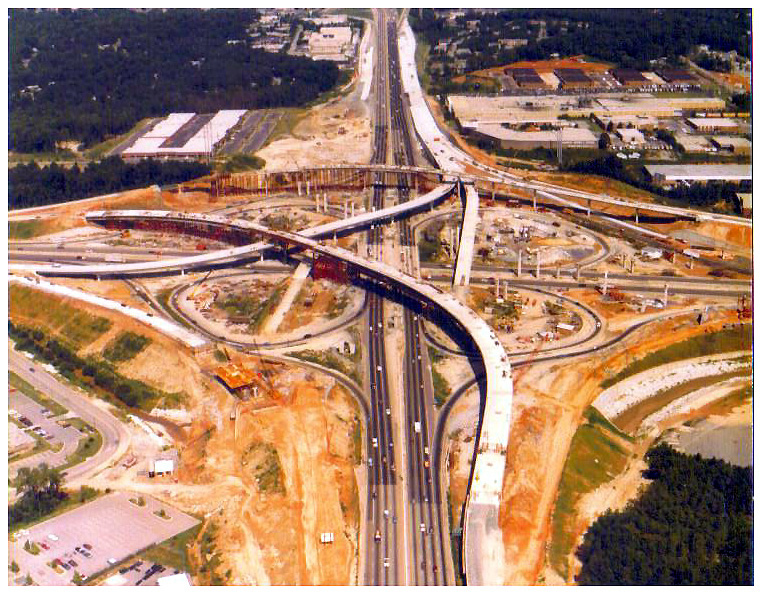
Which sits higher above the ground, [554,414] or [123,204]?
[123,204]

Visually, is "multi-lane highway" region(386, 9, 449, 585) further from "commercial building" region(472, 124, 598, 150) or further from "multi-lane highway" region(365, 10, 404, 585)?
"commercial building" region(472, 124, 598, 150)

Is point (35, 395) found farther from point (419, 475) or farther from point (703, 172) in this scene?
point (703, 172)

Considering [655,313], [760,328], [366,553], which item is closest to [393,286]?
[655,313]

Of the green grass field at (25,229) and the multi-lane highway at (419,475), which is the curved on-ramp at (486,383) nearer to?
the multi-lane highway at (419,475)

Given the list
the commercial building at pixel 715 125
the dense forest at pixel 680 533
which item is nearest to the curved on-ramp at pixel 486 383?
the dense forest at pixel 680 533

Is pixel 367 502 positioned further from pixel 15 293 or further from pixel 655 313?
pixel 15 293

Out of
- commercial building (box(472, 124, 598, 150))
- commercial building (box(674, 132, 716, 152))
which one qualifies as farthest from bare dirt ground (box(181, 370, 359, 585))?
commercial building (box(674, 132, 716, 152))
